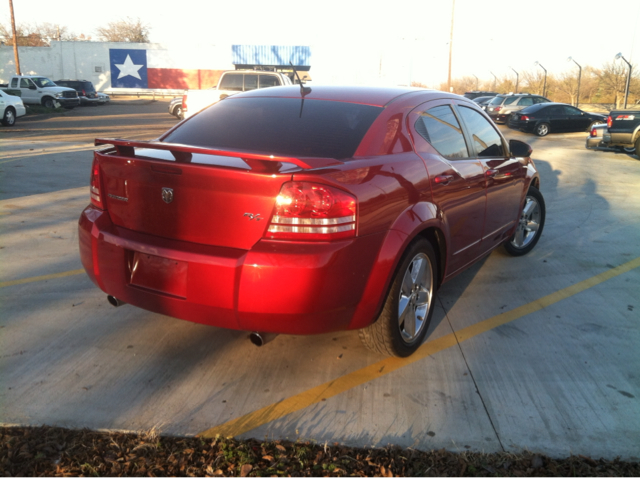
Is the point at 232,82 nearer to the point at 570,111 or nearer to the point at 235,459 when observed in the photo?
the point at 570,111

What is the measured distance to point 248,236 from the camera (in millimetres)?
2777

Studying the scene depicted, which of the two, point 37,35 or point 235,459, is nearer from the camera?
point 235,459

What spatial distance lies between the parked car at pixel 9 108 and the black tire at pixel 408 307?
2030 cm

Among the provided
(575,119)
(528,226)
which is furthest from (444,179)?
(575,119)

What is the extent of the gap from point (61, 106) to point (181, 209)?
33.0 m

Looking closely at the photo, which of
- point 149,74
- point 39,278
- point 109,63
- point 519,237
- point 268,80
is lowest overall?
point 39,278

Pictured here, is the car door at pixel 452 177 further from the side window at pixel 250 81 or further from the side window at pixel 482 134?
the side window at pixel 250 81

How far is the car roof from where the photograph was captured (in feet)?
12.4

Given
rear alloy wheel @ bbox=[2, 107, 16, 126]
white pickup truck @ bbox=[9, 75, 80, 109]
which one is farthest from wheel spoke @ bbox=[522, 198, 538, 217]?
white pickup truck @ bbox=[9, 75, 80, 109]

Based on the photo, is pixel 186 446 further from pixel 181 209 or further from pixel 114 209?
pixel 114 209

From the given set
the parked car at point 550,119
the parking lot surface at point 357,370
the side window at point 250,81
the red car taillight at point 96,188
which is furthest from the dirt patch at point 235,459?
the parked car at point 550,119

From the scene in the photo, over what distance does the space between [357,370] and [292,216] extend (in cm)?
124

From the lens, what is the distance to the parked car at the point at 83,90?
3566cm

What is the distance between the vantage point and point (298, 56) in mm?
49375
